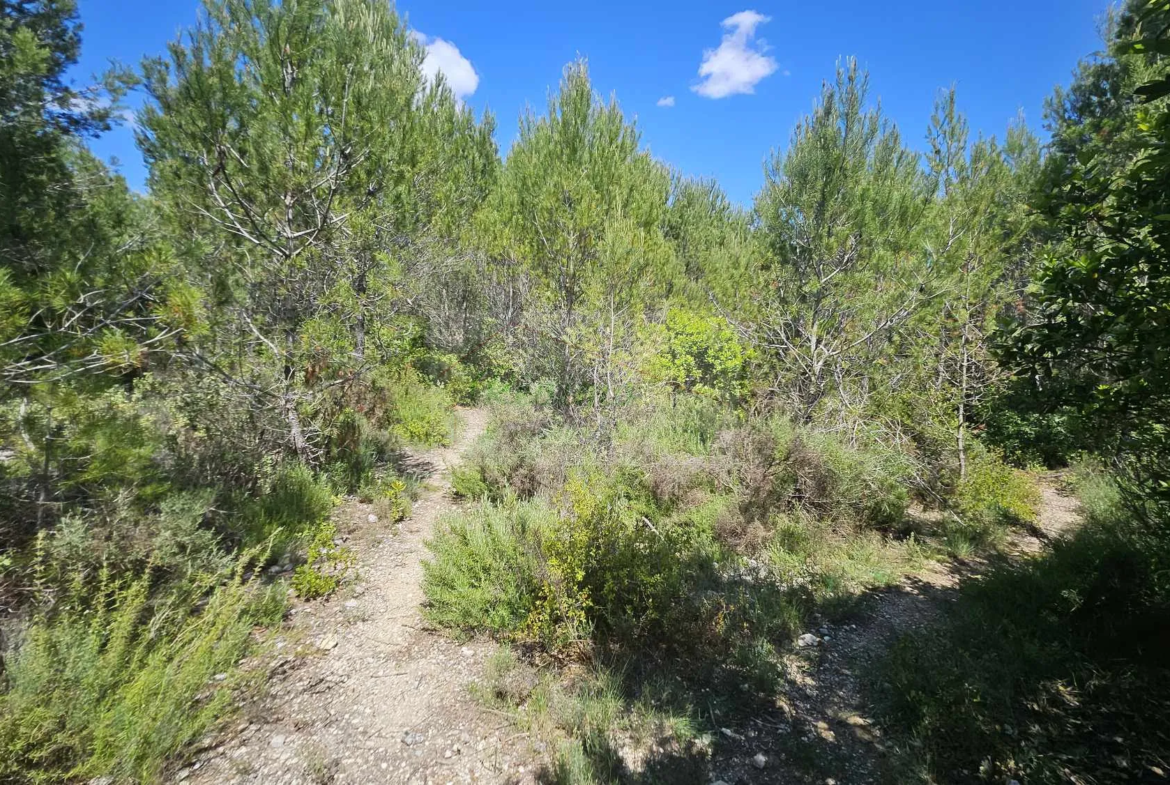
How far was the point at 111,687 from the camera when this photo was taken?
8.20 feet

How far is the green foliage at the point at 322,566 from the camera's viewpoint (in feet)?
12.9

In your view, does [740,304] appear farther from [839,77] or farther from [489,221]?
[489,221]

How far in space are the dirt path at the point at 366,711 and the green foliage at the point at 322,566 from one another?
124 mm

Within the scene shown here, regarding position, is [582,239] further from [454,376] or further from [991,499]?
[991,499]

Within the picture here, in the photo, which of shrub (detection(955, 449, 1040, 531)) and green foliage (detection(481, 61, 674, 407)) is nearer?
shrub (detection(955, 449, 1040, 531))

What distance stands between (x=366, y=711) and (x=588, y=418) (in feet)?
15.2

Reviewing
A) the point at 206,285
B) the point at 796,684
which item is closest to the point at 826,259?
the point at 796,684

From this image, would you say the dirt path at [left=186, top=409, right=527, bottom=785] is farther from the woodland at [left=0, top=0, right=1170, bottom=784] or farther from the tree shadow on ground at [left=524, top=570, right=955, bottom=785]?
the tree shadow on ground at [left=524, top=570, right=955, bottom=785]

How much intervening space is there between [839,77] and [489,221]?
22.7 ft

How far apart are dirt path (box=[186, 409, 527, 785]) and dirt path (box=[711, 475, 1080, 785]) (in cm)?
140

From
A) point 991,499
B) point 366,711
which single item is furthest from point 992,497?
point 366,711

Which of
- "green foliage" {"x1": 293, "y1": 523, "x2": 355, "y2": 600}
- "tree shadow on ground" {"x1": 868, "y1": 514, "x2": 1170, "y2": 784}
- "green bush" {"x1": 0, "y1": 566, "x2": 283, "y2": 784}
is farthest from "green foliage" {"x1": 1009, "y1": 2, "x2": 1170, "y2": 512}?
"green foliage" {"x1": 293, "y1": 523, "x2": 355, "y2": 600}

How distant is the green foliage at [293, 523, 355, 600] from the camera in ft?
12.9

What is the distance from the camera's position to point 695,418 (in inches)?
281
